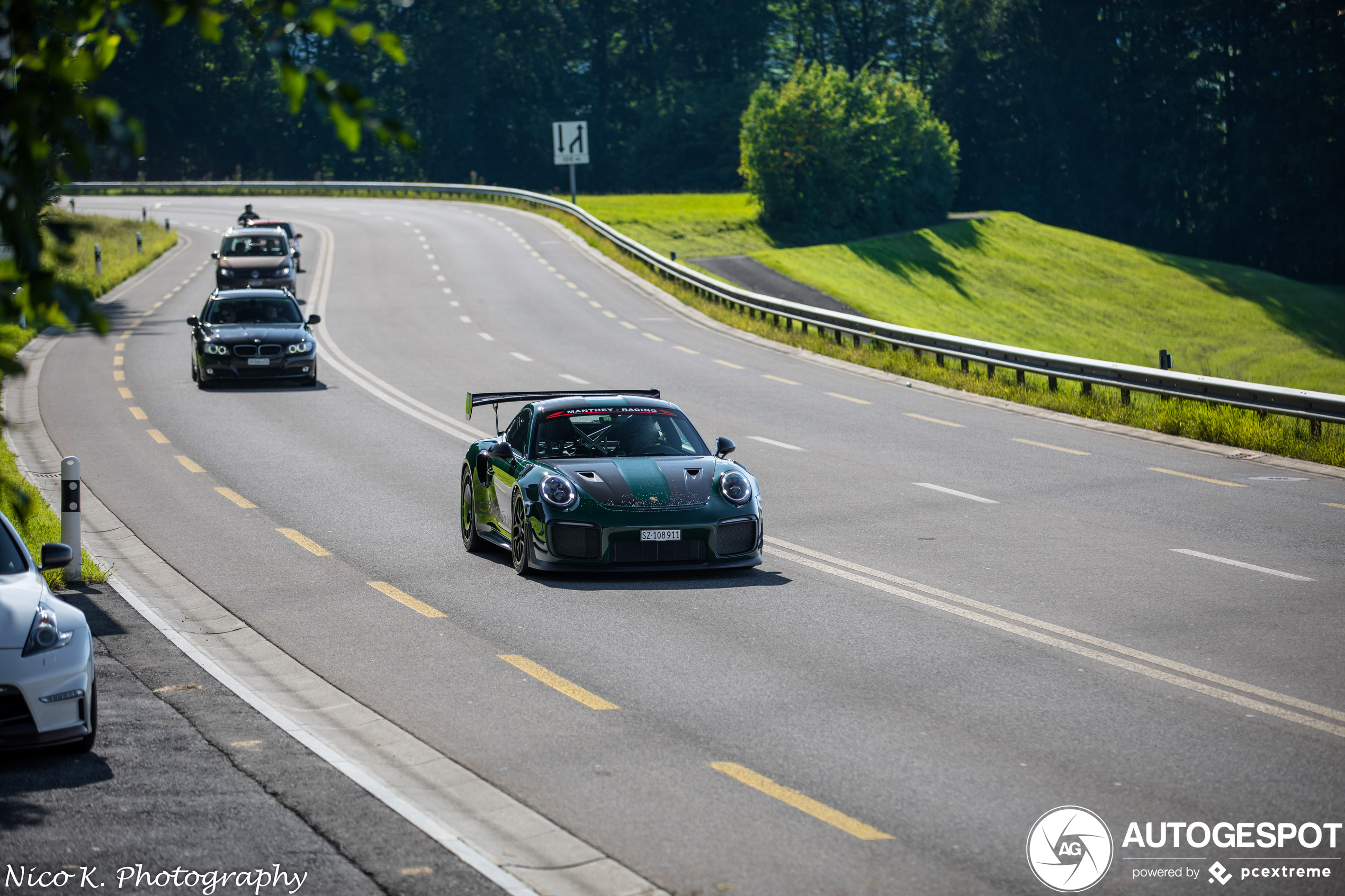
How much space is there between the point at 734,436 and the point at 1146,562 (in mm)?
8717

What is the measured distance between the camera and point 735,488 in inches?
468

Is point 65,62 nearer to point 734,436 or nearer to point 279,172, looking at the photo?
point 734,436

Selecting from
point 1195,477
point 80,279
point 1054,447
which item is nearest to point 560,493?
point 1195,477

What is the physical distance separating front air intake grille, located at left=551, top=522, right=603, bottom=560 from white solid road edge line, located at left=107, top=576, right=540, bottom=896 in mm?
2898

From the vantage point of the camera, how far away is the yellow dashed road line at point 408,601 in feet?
35.5

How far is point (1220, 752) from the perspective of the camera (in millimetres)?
7320

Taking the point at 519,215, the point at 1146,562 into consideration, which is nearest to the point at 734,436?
the point at 1146,562

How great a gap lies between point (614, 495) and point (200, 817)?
5.51 m

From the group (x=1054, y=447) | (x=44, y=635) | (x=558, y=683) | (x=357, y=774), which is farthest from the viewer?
(x=1054, y=447)

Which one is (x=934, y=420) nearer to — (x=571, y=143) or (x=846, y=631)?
(x=846, y=631)

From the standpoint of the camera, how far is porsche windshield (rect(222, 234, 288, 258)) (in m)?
37.2

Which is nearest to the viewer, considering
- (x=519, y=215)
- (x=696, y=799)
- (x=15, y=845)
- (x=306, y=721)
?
(x=15, y=845)

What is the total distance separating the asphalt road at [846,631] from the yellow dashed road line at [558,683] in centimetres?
10

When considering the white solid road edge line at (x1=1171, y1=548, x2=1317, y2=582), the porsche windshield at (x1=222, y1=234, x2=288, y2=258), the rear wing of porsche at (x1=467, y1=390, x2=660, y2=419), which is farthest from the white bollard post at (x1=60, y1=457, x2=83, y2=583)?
the porsche windshield at (x1=222, y1=234, x2=288, y2=258)
